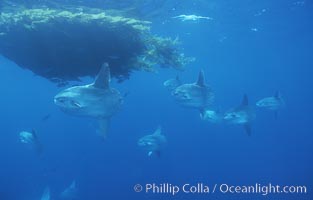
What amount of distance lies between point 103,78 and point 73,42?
13.0ft

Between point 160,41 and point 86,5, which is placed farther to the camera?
point 86,5

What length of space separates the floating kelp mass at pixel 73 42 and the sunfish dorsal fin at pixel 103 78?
3.55 meters

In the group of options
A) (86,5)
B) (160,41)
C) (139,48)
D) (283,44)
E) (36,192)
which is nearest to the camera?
(139,48)

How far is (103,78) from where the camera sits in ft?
28.3

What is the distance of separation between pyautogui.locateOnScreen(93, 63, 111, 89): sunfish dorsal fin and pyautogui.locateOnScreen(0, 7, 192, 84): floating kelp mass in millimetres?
3545

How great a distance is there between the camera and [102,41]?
1231 centimetres

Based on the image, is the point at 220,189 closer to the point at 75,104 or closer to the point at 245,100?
the point at 245,100

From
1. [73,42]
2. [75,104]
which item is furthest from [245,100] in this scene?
[75,104]

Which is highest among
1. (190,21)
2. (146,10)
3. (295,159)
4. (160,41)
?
(190,21)

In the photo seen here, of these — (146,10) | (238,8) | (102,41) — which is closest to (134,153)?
(238,8)

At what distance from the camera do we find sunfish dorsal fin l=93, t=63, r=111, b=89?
8.53 m

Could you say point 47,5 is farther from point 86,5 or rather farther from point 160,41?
point 160,41

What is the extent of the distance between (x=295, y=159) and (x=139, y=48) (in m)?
43.0

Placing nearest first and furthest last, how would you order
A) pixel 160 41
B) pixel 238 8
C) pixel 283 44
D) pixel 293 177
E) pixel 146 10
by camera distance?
pixel 160 41 → pixel 146 10 → pixel 238 8 → pixel 293 177 → pixel 283 44
